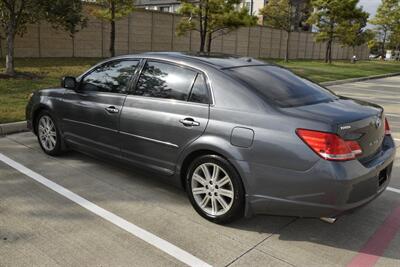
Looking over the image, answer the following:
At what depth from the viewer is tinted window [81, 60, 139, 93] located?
4504 millimetres

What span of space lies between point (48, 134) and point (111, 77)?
57.1 inches

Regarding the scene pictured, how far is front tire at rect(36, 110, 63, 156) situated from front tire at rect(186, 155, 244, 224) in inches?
92.3

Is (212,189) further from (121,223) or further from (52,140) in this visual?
(52,140)

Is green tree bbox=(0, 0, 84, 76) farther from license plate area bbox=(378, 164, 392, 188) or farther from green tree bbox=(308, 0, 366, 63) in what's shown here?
green tree bbox=(308, 0, 366, 63)

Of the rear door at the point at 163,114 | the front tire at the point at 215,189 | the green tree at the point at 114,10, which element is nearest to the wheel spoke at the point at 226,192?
the front tire at the point at 215,189

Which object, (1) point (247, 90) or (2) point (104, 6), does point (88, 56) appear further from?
(1) point (247, 90)

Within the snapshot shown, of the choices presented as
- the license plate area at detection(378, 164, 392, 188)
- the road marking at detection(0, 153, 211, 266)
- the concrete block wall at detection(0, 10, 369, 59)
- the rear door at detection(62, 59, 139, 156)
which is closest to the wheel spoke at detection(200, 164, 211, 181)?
the road marking at detection(0, 153, 211, 266)

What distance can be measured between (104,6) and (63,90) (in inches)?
549

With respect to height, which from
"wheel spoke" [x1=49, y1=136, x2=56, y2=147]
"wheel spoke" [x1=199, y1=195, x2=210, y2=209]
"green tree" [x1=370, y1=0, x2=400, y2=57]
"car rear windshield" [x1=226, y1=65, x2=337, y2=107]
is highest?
"green tree" [x1=370, y1=0, x2=400, y2=57]

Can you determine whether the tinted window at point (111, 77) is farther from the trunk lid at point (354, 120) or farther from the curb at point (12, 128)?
the curb at point (12, 128)

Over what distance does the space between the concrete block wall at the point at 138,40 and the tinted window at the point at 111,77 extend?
15178mm

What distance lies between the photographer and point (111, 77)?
470 centimetres

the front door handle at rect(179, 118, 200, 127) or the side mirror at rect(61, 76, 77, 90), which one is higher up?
the side mirror at rect(61, 76, 77, 90)

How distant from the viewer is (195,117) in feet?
12.2
